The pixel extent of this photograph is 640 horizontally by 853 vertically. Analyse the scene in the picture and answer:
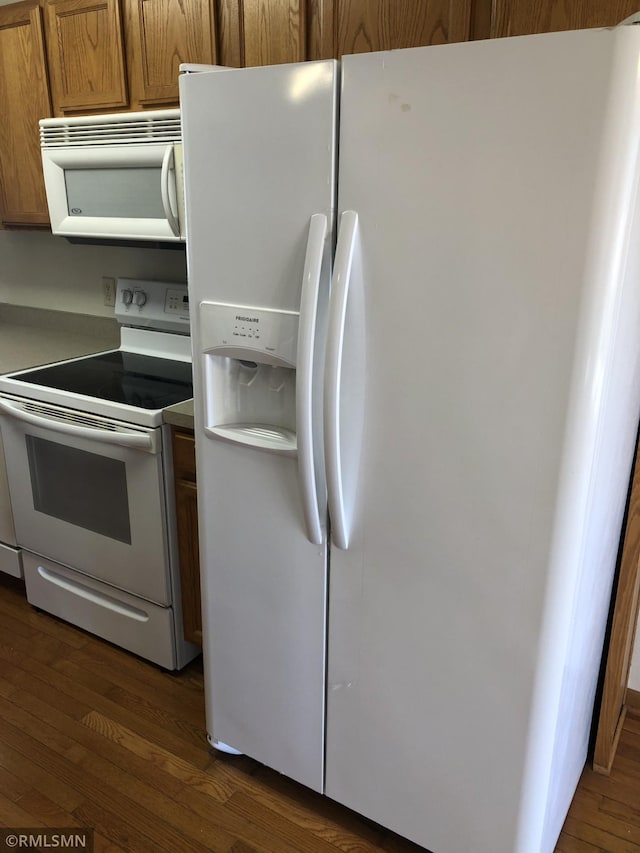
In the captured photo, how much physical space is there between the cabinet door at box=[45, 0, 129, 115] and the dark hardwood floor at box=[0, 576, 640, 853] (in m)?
1.85

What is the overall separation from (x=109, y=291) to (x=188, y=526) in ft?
4.14

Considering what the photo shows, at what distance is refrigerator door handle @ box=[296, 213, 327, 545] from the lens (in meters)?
1.30

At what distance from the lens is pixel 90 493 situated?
2.21 metres

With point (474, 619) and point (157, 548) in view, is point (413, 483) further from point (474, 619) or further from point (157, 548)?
point (157, 548)

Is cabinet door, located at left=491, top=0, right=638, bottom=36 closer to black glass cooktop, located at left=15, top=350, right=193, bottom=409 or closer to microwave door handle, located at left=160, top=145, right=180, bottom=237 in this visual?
microwave door handle, located at left=160, top=145, right=180, bottom=237

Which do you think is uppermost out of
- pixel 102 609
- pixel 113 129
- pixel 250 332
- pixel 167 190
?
pixel 113 129

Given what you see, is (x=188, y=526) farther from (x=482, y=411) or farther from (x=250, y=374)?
(x=482, y=411)

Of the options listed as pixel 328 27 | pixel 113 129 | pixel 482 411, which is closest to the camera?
pixel 482 411

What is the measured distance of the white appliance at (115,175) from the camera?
78.3 inches

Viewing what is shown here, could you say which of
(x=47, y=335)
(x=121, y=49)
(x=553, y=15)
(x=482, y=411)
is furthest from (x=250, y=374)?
(x=47, y=335)

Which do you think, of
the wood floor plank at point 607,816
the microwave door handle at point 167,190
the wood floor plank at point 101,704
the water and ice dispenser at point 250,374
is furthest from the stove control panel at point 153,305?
the wood floor plank at point 607,816

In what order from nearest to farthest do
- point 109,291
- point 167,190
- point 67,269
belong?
point 167,190
point 109,291
point 67,269

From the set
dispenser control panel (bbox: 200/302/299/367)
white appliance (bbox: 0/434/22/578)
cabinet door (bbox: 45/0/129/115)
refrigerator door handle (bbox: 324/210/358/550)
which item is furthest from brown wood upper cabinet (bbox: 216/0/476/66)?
white appliance (bbox: 0/434/22/578)

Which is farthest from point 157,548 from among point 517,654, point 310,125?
point 310,125
